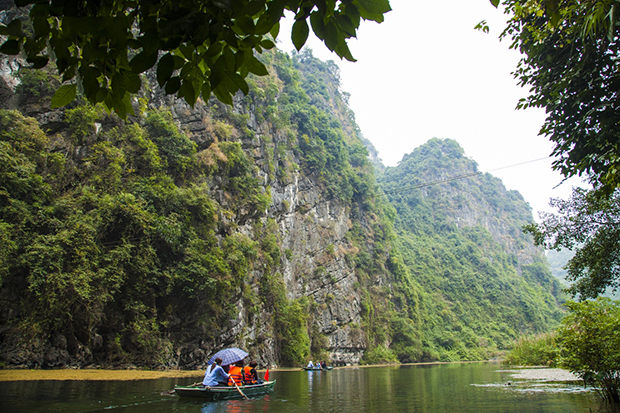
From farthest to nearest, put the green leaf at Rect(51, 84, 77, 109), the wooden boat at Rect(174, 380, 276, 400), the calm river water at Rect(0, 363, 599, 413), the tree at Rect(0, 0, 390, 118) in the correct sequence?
the wooden boat at Rect(174, 380, 276, 400) → the calm river water at Rect(0, 363, 599, 413) → the green leaf at Rect(51, 84, 77, 109) → the tree at Rect(0, 0, 390, 118)

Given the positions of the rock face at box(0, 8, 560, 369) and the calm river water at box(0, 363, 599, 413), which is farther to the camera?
the rock face at box(0, 8, 560, 369)

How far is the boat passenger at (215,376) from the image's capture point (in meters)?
9.14

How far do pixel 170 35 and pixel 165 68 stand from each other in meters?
0.11

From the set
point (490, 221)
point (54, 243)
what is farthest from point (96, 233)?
point (490, 221)

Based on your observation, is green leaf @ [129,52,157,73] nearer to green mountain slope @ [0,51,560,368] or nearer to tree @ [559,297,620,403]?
tree @ [559,297,620,403]

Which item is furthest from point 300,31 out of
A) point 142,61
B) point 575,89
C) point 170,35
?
point 575,89

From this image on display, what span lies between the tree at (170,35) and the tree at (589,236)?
35.3ft

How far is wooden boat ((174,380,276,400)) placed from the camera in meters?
8.27

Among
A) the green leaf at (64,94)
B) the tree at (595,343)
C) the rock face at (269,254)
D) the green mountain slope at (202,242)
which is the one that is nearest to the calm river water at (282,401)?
the tree at (595,343)

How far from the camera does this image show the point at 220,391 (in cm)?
884

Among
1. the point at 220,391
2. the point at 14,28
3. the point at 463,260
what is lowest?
the point at 220,391

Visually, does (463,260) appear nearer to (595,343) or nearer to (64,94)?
(595,343)

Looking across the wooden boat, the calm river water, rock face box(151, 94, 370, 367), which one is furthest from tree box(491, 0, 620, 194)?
rock face box(151, 94, 370, 367)

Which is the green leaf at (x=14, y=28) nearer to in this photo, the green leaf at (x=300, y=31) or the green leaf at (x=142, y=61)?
the green leaf at (x=142, y=61)
